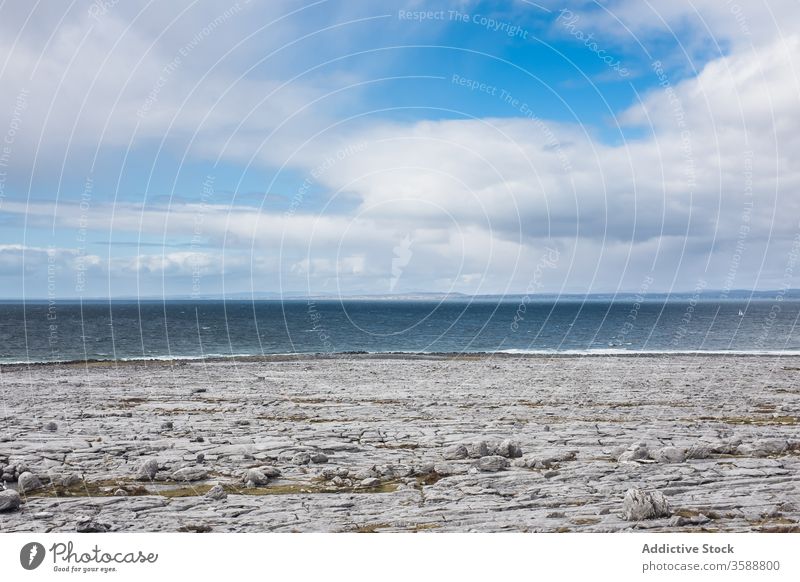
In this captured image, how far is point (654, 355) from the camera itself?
230 ft

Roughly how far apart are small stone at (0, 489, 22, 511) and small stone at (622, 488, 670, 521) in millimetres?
13558

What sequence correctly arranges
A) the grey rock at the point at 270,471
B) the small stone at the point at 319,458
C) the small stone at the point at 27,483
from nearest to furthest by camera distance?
the small stone at the point at 27,483, the grey rock at the point at 270,471, the small stone at the point at 319,458

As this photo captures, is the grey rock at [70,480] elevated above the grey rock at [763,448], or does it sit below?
above

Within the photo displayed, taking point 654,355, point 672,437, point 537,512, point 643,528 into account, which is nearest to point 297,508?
point 537,512

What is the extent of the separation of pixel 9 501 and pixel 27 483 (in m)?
1.57

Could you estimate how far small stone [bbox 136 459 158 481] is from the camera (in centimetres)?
1744

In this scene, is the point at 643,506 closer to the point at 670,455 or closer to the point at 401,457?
the point at 670,455

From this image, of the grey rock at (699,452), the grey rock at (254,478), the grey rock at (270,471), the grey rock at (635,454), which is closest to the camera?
the grey rock at (254,478)

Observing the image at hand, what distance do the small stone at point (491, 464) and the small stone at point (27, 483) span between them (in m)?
11.5

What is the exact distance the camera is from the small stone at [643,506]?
1370 centimetres

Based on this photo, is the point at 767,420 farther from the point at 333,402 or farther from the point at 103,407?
the point at 103,407

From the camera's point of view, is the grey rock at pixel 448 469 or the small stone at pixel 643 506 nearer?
the small stone at pixel 643 506
